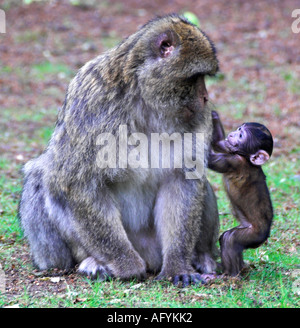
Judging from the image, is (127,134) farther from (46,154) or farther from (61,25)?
(61,25)

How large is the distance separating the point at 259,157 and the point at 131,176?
98 centimetres

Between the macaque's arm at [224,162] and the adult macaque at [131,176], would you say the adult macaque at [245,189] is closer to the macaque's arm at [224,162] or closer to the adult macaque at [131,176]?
the macaque's arm at [224,162]

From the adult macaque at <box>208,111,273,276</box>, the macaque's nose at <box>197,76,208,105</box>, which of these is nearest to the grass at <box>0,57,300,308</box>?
the adult macaque at <box>208,111,273,276</box>

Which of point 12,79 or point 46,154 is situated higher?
point 12,79

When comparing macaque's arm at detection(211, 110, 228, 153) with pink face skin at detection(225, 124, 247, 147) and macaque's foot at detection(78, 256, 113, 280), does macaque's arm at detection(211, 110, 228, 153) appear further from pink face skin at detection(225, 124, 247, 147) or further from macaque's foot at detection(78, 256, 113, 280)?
macaque's foot at detection(78, 256, 113, 280)

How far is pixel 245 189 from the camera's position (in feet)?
15.7

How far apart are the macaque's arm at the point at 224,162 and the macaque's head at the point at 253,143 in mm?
55

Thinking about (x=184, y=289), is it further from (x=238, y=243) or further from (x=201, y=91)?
(x=201, y=91)

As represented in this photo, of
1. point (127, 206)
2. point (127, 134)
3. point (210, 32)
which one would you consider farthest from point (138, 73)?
point (210, 32)

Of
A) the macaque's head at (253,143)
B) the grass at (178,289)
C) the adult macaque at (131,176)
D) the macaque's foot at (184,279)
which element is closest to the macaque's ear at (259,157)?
the macaque's head at (253,143)

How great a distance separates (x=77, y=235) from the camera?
4730 millimetres

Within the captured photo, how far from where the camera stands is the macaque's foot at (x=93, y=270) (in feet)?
15.2
